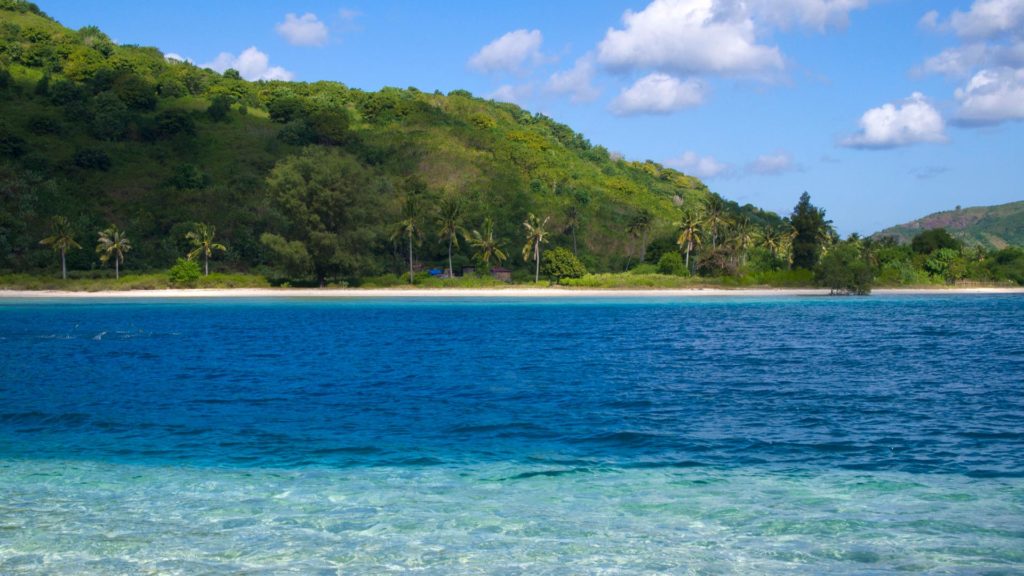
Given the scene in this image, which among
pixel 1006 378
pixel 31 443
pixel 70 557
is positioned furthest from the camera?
pixel 1006 378

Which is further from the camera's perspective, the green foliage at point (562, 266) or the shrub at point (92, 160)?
the shrub at point (92, 160)

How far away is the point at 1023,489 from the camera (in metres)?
13.4

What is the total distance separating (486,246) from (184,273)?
128ft

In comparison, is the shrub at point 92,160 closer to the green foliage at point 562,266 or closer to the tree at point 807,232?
the green foliage at point 562,266

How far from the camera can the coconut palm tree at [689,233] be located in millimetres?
113812

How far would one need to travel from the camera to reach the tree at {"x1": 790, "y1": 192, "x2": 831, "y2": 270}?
12056 centimetres

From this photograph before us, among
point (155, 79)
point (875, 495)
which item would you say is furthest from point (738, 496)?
point (155, 79)

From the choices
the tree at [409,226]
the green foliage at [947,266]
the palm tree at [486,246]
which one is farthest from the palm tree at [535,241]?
the green foliage at [947,266]

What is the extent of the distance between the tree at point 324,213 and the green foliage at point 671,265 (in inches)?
1606

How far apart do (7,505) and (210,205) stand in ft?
388

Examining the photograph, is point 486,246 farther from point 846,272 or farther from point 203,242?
point 846,272

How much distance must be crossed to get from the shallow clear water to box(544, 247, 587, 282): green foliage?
7189 cm

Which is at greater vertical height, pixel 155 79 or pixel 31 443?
pixel 155 79

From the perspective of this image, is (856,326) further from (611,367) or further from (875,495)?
(875,495)
